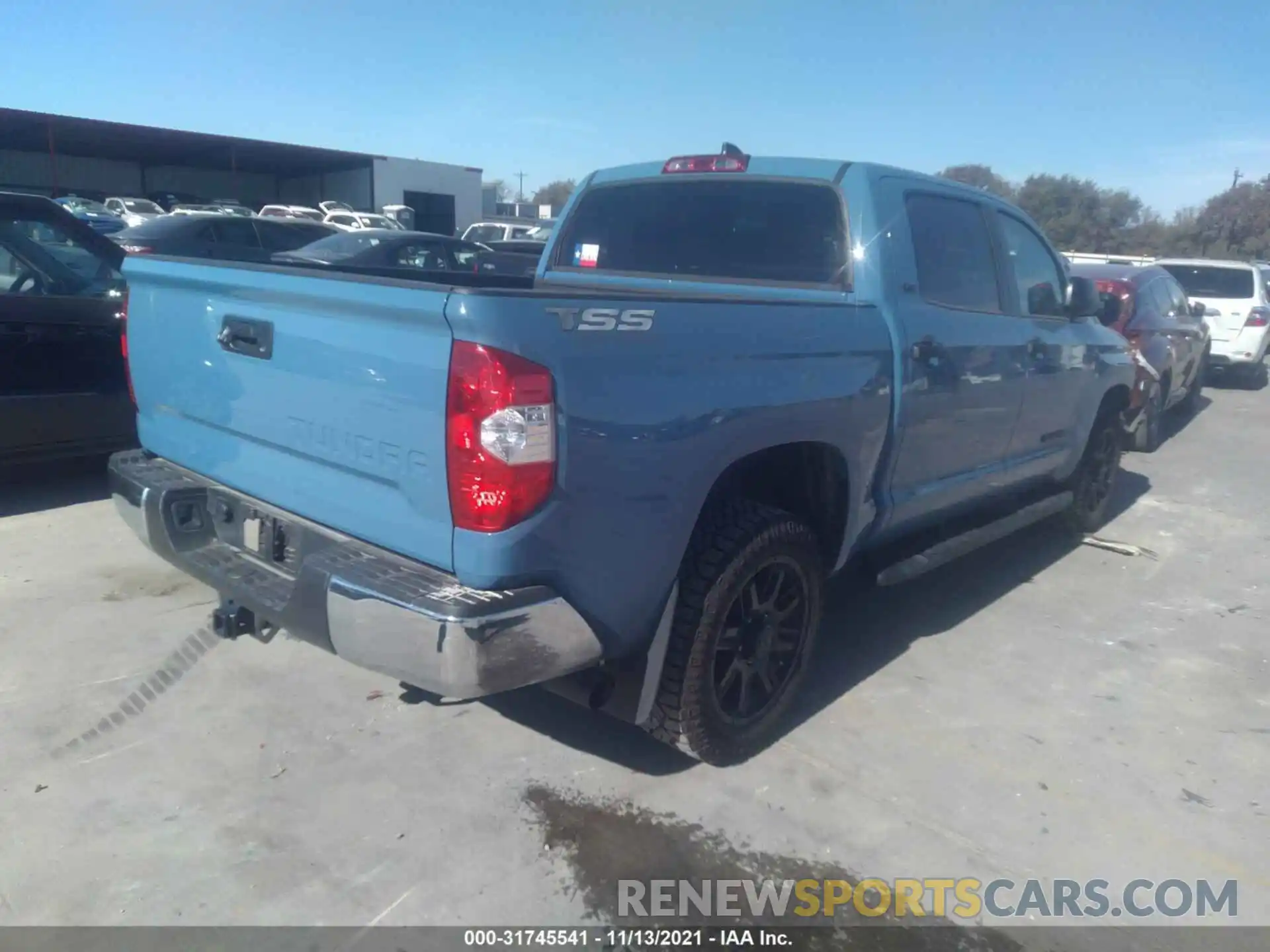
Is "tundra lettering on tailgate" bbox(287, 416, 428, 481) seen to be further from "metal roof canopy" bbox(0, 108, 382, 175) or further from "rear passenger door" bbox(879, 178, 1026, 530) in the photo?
"metal roof canopy" bbox(0, 108, 382, 175)

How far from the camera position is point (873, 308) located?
3553 mm

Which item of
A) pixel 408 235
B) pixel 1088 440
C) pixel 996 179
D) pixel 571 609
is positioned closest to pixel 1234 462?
pixel 1088 440

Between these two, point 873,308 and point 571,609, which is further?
point 873,308

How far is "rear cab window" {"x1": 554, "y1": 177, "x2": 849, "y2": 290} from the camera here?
380cm

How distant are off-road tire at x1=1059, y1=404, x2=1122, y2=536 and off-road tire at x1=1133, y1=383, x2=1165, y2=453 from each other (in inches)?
89.9

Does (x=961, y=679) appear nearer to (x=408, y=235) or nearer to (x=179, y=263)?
(x=179, y=263)

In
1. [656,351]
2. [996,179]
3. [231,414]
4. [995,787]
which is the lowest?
[995,787]

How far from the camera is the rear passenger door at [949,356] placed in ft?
12.3

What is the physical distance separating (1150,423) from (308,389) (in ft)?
26.1

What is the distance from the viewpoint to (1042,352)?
187 inches

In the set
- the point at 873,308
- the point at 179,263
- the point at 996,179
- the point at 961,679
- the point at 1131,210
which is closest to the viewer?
the point at 179,263

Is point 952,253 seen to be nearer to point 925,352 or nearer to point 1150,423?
point 925,352

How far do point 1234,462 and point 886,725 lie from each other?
689 cm

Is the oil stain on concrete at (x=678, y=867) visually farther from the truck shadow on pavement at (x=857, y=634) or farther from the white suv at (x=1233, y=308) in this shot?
the white suv at (x=1233, y=308)
